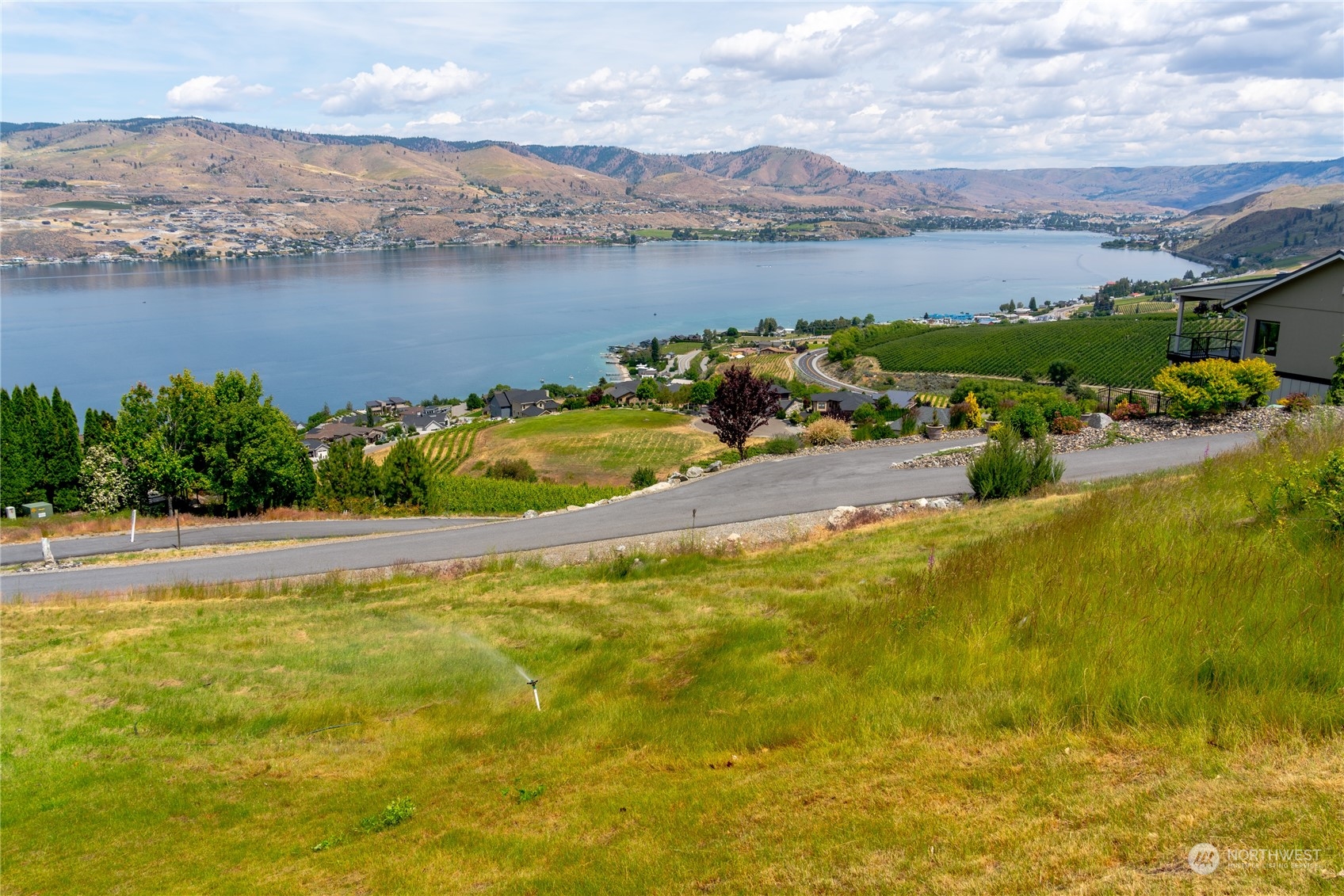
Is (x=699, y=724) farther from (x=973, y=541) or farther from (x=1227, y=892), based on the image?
(x=973, y=541)

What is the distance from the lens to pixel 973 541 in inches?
405

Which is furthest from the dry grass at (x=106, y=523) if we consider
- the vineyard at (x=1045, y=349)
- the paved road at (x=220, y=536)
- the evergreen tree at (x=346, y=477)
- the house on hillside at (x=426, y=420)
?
the vineyard at (x=1045, y=349)

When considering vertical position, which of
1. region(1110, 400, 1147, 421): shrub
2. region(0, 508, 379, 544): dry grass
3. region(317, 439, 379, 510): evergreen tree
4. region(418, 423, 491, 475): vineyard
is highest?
region(1110, 400, 1147, 421): shrub

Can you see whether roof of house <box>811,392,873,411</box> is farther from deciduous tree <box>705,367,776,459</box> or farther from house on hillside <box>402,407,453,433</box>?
deciduous tree <box>705,367,776,459</box>

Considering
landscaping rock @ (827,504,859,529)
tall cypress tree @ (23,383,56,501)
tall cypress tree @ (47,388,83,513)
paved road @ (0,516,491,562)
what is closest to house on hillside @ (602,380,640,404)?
tall cypress tree @ (47,388,83,513)

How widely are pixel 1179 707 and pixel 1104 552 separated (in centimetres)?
252

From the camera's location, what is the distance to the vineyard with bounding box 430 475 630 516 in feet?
105

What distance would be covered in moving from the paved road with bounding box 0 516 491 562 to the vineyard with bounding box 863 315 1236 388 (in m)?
74.2

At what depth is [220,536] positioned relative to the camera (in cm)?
2052

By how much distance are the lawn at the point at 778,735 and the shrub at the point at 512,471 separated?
122 ft

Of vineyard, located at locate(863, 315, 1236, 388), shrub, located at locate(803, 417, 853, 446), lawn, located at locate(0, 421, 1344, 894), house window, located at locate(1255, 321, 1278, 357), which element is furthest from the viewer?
vineyard, located at locate(863, 315, 1236, 388)

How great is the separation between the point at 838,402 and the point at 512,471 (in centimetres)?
3615

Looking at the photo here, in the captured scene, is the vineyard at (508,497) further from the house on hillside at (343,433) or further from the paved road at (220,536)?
the house on hillside at (343,433)

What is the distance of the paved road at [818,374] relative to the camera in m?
90.8
